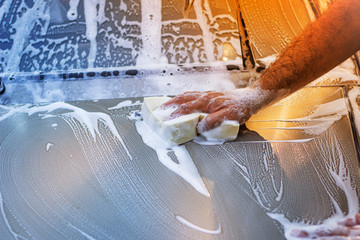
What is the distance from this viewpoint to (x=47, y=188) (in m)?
0.91

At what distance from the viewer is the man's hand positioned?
3.35ft

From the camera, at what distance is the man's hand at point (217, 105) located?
102 centimetres

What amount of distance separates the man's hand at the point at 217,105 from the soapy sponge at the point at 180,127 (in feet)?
0.07

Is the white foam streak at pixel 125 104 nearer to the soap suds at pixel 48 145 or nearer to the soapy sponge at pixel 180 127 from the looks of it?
the soapy sponge at pixel 180 127

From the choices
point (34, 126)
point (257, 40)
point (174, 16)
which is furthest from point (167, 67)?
point (34, 126)

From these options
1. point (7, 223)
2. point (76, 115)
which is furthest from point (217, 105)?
point (7, 223)

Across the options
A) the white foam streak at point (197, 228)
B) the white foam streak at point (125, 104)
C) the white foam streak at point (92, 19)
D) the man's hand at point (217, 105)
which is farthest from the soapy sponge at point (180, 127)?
the white foam streak at point (92, 19)

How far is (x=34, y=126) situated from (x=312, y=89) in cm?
117

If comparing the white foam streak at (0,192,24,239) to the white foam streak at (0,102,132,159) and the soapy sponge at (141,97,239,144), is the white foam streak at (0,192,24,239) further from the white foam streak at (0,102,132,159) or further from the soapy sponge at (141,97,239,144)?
the soapy sponge at (141,97,239,144)

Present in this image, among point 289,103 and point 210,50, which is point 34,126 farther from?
point 289,103

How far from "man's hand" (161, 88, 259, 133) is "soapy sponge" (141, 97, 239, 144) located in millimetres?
20

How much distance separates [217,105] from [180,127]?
0.55 feet

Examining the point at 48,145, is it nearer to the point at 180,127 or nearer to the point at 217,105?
the point at 180,127

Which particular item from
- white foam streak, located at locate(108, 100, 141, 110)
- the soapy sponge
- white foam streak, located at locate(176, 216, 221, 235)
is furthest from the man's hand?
white foam streak, located at locate(176, 216, 221, 235)
